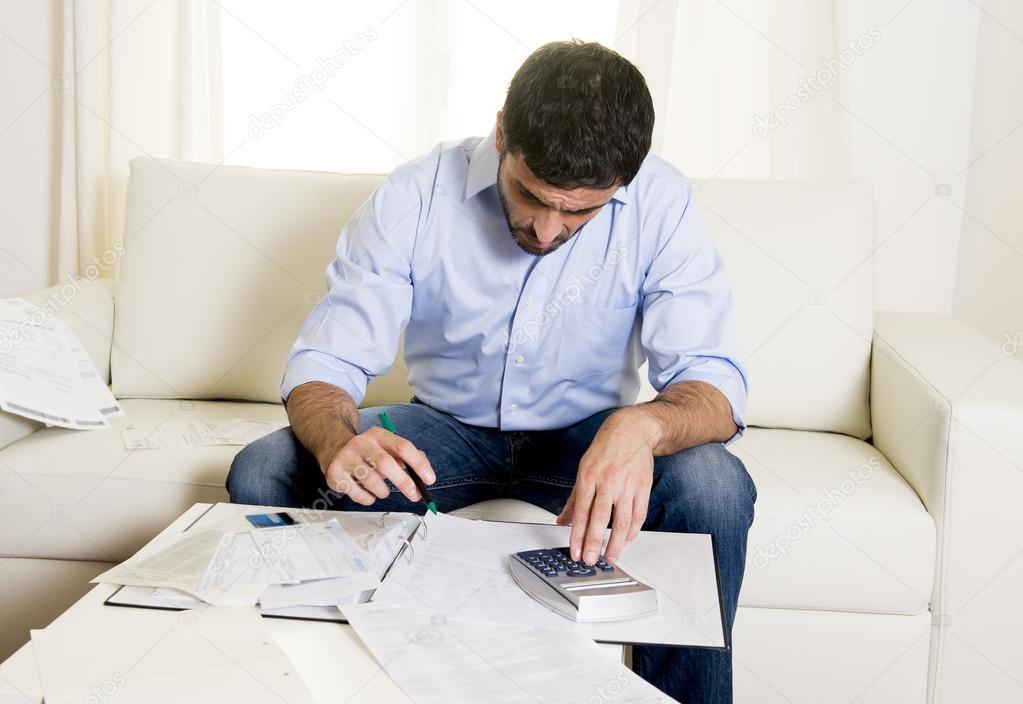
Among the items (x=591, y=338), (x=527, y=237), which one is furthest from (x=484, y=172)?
(x=591, y=338)

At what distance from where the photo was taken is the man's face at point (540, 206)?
1.23 m

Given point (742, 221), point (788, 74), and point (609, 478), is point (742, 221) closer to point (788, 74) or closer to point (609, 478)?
point (788, 74)

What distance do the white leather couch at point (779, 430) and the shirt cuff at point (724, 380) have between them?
180 mm

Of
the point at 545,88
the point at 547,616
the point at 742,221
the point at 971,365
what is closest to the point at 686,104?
the point at 742,221

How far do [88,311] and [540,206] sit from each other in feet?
3.51

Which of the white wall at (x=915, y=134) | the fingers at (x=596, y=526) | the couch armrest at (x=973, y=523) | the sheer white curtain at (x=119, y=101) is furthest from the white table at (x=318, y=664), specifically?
the white wall at (x=915, y=134)

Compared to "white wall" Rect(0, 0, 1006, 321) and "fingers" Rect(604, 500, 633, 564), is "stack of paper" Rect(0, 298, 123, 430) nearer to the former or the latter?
"white wall" Rect(0, 0, 1006, 321)

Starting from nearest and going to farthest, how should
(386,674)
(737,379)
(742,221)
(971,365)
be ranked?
(386,674), (737,379), (971,365), (742,221)

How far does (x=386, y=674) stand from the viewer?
84 centimetres

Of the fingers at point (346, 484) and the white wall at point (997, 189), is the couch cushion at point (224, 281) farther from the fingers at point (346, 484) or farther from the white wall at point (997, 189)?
the white wall at point (997, 189)

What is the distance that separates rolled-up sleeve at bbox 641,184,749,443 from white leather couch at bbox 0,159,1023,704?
9.2 inches

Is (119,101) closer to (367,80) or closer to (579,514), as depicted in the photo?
(367,80)

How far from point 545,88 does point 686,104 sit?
47.1 inches

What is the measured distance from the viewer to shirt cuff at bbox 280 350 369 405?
137 centimetres
